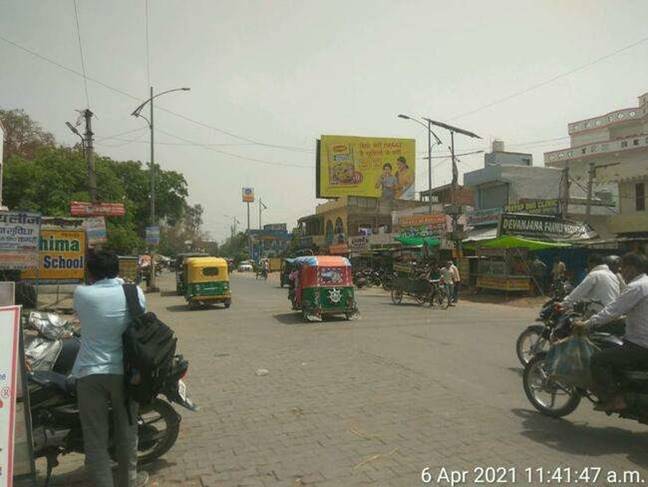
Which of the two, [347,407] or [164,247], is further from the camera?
[164,247]

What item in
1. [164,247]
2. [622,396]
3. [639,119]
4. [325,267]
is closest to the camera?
[622,396]

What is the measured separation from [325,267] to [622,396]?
1104cm

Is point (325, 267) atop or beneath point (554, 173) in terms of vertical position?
beneath

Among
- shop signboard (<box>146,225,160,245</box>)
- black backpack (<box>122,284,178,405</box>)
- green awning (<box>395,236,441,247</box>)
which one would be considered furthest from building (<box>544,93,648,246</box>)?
black backpack (<box>122,284,178,405</box>)

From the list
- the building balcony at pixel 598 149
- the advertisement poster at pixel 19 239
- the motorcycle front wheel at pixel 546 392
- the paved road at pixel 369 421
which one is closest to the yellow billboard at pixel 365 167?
the building balcony at pixel 598 149

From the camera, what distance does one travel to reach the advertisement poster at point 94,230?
19.2 metres

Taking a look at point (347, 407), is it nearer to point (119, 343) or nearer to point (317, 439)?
point (317, 439)

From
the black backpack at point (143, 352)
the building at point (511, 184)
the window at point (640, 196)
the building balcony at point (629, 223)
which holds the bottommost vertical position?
the black backpack at point (143, 352)

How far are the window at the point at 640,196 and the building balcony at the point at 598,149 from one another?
13096 millimetres

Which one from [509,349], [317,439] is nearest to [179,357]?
[317,439]

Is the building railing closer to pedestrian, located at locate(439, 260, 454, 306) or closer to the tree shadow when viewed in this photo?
pedestrian, located at locate(439, 260, 454, 306)

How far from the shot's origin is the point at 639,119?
51.5m

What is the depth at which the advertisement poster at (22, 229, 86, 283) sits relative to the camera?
19531mm

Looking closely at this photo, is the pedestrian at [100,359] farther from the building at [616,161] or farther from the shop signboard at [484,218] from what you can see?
Answer: the shop signboard at [484,218]
